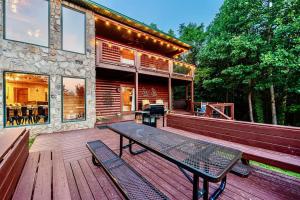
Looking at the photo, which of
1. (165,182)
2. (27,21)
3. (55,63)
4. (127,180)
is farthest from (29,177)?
(27,21)

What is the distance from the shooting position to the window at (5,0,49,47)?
4820mm

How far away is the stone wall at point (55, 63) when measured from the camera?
4711mm

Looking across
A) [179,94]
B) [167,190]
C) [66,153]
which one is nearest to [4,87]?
[66,153]

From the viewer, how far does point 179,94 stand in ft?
62.7

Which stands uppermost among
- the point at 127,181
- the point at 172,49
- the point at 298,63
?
the point at 172,49

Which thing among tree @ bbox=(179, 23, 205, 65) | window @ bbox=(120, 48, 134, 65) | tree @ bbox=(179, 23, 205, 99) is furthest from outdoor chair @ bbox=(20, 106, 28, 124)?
tree @ bbox=(179, 23, 205, 65)

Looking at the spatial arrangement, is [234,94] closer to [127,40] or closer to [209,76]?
[209,76]

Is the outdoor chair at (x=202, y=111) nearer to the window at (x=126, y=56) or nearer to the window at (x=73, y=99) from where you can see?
the window at (x=126, y=56)

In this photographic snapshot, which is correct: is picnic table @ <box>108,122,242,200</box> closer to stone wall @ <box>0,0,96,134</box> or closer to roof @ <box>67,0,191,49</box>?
stone wall @ <box>0,0,96,134</box>

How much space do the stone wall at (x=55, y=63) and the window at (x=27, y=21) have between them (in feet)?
0.60

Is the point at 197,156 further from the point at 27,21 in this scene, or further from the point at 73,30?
the point at 27,21

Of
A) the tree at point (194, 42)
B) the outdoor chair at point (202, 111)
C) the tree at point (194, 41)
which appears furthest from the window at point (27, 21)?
the tree at point (194, 41)

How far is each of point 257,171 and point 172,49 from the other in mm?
10874

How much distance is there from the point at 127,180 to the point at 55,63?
219 inches
